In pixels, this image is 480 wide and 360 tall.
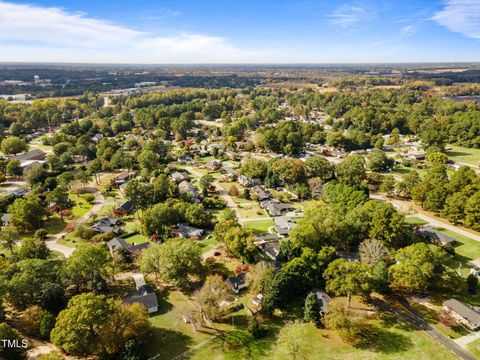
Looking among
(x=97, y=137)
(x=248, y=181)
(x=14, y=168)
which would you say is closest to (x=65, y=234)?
(x=14, y=168)

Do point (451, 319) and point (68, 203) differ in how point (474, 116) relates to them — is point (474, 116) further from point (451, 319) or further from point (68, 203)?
point (68, 203)

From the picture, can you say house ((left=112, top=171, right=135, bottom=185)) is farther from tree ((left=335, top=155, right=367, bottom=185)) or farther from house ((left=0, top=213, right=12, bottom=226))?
tree ((left=335, top=155, right=367, bottom=185))

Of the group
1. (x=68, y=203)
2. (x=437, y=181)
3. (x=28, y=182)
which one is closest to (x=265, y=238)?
(x=437, y=181)

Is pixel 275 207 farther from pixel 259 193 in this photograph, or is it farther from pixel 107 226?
pixel 107 226

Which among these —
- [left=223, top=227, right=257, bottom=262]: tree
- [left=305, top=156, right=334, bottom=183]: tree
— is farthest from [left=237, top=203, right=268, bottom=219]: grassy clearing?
[left=305, top=156, right=334, bottom=183]: tree

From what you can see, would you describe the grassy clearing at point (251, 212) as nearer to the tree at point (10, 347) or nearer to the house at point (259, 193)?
the house at point (259, 193)
